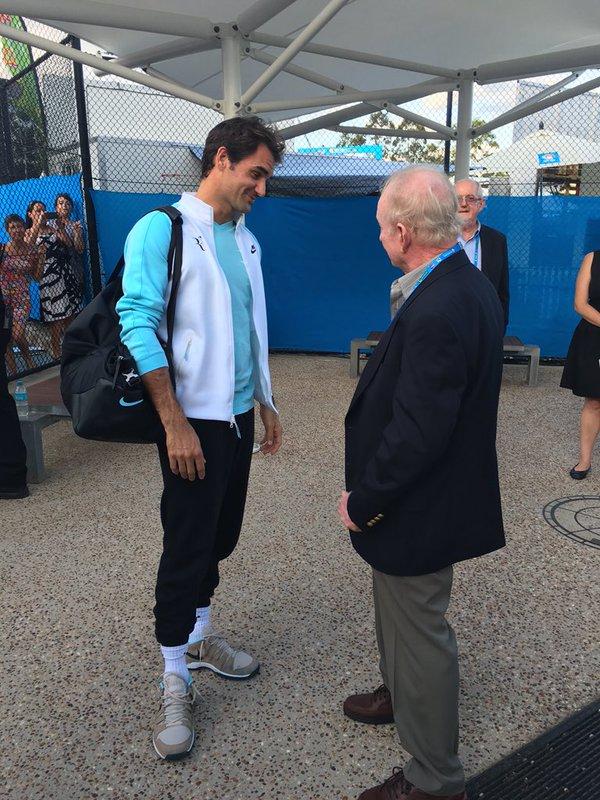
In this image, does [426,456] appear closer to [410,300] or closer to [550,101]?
[410,300]

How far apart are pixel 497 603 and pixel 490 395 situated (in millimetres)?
1618

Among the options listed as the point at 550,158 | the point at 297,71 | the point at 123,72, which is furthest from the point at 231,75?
the point at 550,158

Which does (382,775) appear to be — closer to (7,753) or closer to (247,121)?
(7,753)

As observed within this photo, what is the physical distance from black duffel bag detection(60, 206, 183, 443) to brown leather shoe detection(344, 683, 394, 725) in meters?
1.15

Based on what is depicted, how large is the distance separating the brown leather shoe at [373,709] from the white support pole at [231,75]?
4.06 m

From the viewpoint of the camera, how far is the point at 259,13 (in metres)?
4.50

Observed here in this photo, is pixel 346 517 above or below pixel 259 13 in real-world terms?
below

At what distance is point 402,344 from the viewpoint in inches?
62.4

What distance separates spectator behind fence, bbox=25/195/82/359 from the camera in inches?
273

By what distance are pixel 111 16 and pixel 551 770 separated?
16.0 ft

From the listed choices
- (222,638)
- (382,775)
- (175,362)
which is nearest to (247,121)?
(175,362)

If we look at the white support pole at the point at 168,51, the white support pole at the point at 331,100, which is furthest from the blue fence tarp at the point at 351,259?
the white support pole at the point at 168,51

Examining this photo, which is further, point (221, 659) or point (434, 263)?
point (221, 659)

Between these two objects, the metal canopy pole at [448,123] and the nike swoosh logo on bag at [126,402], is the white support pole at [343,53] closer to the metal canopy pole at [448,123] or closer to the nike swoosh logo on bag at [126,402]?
the metal canopy pole at [448,123]
